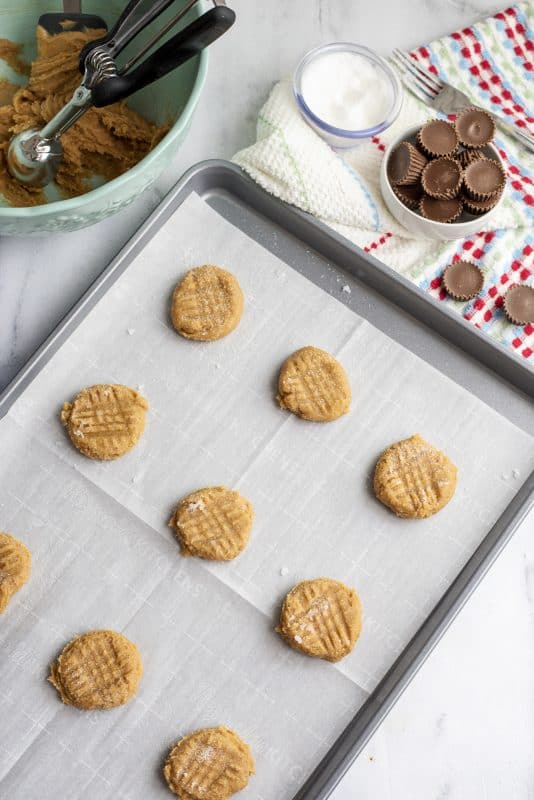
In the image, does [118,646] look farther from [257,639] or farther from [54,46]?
[54,46]

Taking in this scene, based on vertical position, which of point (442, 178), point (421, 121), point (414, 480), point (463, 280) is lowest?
point (414, 480)

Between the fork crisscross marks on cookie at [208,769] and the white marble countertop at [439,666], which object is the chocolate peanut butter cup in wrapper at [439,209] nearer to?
the white marble countertop at [439,666]

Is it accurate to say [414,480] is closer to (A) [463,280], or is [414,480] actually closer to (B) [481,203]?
(A) [463,280]

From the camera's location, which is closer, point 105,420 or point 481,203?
point 105,420

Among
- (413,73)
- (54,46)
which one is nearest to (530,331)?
(413,73)

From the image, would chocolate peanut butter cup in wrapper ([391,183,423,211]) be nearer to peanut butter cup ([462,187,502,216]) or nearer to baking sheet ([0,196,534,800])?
peanut butter cup ([462,187,502,216])

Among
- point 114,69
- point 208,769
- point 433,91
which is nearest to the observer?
point 114,69

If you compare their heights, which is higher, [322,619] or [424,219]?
[424,219]

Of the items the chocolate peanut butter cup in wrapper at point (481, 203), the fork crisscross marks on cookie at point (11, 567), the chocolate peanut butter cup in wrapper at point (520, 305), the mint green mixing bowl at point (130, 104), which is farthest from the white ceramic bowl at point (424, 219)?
the fork crisscross marks on cookie at point (11, 567)

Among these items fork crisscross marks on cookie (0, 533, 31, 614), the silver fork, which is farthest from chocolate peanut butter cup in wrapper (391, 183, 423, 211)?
fork crisscross marks on cookie (0, 533, 31, 614)

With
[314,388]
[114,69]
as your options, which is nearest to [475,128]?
[314,388]
